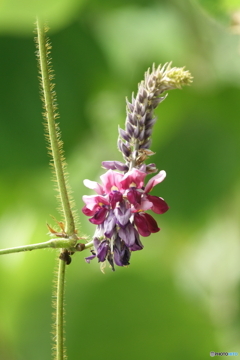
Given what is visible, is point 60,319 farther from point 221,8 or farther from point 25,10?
point 221,8

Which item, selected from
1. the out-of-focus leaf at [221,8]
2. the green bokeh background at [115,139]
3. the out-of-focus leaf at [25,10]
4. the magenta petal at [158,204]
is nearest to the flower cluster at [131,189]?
the magenta petal at [158,204]

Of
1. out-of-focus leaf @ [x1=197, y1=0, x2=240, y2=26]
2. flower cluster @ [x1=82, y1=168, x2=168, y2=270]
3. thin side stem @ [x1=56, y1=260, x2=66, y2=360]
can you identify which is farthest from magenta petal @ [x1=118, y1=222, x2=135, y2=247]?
out-of-focus leaf @ [x1=197, y1=0, x2=240, y2=26]

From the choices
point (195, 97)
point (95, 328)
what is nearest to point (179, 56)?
point (195, 97)

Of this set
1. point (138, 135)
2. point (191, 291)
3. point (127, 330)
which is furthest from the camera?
point (191, 291)

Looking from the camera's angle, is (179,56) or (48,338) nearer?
(48,338)

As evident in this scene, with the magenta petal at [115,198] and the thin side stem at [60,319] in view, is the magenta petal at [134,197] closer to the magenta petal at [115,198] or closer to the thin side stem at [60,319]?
the magenta petal at [115,198]

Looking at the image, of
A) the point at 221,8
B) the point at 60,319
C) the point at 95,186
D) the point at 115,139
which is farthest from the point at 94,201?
the point at 115,139

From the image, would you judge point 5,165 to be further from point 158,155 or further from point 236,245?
point 236,245
